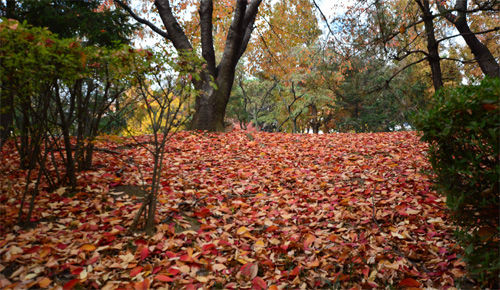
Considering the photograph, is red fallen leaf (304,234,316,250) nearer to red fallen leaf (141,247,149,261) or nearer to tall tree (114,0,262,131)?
red fallen leaf (141,247,149,261)

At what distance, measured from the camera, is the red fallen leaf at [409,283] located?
2.00 meters

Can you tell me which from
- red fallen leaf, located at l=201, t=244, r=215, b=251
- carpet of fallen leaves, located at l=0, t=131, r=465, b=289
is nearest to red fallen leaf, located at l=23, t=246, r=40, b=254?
carpet of fallen leaves, located at l=0, t=131, r=465, b=289

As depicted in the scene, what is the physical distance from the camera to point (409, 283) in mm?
2020

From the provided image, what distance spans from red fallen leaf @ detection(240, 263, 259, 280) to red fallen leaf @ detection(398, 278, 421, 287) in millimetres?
1104

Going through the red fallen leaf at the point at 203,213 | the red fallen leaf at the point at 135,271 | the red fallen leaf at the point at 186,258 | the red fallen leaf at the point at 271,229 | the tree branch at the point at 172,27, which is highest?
the tree branch at the point at 172,27

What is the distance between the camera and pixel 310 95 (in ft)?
52.7

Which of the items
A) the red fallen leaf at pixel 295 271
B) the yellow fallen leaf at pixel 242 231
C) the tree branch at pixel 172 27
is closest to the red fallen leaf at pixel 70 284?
the yellow fallen leaf at pixel 242 231

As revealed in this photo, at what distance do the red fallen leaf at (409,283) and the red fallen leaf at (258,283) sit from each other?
40.3 inches

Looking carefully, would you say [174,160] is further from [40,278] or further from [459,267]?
[459,267]

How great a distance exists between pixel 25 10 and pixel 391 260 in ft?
26.1

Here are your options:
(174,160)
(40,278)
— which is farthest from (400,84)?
(40,278)

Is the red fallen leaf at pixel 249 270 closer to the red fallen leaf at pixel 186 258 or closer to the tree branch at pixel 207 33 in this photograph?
the red fallen leaf at pixel 186 258

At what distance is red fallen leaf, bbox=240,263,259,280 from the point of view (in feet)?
7.31

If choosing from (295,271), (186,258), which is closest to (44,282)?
(186,258)
